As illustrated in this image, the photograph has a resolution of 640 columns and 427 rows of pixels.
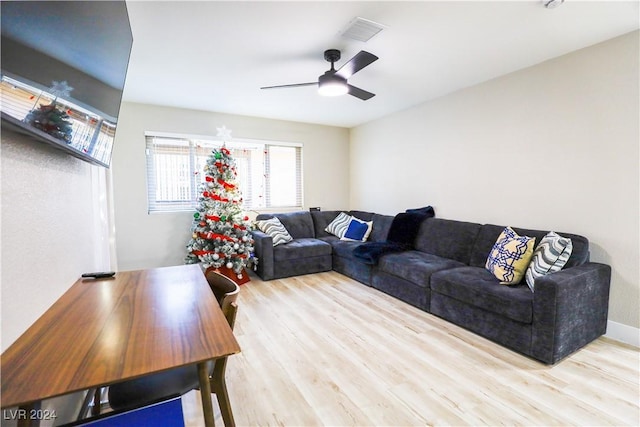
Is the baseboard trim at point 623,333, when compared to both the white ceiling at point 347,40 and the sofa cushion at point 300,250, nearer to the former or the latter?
the white ceiling at point 347,40

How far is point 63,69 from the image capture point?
101 cm

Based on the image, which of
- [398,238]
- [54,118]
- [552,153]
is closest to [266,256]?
[398,238]

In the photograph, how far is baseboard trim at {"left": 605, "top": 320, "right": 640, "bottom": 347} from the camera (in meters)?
2.32

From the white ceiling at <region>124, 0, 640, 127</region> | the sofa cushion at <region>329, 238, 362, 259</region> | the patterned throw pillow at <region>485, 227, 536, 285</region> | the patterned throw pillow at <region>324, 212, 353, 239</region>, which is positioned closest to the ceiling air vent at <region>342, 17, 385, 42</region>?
the white ceiling at <region>124, 0, 640, 127</region>

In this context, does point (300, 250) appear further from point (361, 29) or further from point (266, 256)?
point (361, 29)

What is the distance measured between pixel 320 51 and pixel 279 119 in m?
2.54

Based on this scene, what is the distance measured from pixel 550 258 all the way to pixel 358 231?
8.48ft

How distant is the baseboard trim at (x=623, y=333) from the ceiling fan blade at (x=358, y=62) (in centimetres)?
293

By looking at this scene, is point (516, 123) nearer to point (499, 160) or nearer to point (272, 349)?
point (499, 160)

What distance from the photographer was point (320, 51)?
2531 mm

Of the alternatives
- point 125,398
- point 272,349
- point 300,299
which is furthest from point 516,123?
point 125,398

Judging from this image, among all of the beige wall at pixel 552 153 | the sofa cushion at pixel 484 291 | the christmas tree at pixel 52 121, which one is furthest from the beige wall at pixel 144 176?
the sofa cushion at pixel 484 291

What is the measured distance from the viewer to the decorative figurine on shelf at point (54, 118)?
0.90 meters

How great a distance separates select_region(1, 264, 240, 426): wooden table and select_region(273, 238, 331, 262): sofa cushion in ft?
8.57
